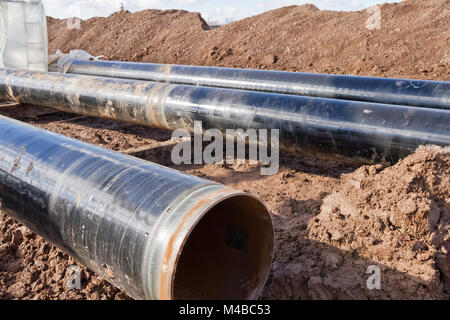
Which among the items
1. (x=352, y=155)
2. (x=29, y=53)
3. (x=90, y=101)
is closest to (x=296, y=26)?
(x=29, y=53)

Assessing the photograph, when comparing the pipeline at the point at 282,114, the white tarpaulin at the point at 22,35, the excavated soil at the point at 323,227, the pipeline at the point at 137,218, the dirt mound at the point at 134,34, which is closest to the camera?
the pipeline at the point at 137,218

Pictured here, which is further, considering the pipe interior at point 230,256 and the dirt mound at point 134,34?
the dirt mound at point 134,34

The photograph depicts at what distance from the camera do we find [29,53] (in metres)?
8.63

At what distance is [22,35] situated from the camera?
334 inches

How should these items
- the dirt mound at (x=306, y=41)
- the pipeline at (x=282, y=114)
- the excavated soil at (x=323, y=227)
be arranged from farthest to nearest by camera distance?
the dirt mound at (x=306, y=41), the pipeline at (x=282, y=114), the excavated soil at (x=323, y=227)

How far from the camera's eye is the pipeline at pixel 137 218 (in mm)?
1905

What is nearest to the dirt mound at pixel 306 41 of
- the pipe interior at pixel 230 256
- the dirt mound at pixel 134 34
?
the dirt mound at pixel 134 34

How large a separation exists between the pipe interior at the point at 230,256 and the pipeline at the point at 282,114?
1.64m

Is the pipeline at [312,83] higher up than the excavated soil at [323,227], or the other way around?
the pipeline at [312,83]

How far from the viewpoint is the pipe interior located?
2340 millimetres

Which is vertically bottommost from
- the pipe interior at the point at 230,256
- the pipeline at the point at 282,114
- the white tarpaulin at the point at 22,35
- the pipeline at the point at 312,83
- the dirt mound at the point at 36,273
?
the dirt mound at the point at 36,273

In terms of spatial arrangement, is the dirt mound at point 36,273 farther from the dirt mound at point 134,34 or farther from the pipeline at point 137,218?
the dirt mound at point 134,34
